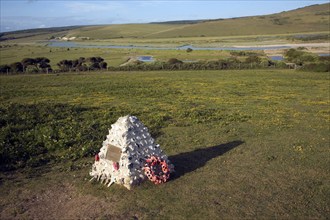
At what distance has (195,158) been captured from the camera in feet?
52.8

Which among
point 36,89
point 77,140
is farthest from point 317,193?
point 36,89

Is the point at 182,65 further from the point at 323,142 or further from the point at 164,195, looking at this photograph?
the point at 164,195

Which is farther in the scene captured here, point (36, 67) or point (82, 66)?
point (36, 67)

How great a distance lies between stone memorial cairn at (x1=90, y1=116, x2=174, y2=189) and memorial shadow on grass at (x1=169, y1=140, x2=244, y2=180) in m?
1.05

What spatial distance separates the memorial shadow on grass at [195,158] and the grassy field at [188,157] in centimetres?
5

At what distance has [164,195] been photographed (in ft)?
40.2

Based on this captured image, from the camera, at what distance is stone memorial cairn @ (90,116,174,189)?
1281 cm

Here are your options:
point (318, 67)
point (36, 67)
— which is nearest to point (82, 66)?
point (36, 67)

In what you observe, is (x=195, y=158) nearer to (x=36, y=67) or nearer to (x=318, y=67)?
(x=318, y=67)

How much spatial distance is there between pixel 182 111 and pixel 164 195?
1487 cm

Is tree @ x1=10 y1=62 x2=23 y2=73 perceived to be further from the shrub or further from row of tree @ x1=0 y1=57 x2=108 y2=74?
the shrub

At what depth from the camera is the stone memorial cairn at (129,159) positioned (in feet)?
42.0

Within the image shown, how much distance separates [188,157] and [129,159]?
426 cm

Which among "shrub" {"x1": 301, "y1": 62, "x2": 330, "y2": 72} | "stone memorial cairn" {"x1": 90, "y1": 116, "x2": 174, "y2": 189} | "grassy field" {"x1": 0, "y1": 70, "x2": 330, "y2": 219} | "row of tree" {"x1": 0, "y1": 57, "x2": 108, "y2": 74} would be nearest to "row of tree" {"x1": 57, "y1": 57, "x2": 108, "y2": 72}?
"row of tree" {"x1": 0, "y1": 57, "x2": 108, "y2": 74}
